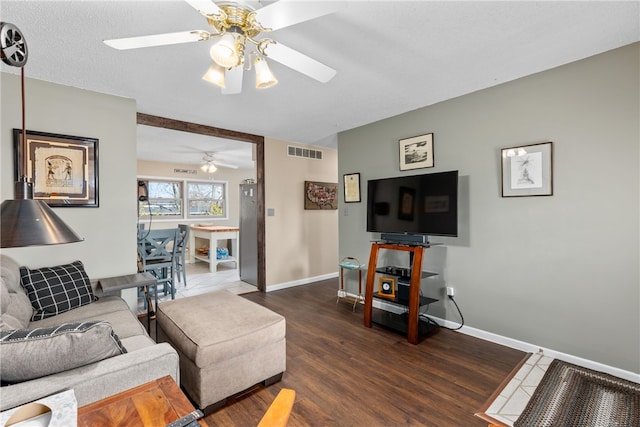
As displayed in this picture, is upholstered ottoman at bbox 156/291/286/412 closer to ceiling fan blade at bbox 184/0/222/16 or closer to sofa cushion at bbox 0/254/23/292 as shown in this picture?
sofa cushion at bbox 0/254/23/292

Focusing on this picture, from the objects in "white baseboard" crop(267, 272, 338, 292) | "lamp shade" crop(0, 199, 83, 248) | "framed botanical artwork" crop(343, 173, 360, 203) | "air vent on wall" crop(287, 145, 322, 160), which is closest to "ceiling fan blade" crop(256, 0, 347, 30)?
"lamp shade" crop(0, 199, 83, 248)

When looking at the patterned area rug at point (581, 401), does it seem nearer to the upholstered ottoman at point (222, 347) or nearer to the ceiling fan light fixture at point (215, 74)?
the upholstered ottoman at point (222, 347)

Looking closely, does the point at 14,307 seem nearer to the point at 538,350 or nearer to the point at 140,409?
the point at 140,409

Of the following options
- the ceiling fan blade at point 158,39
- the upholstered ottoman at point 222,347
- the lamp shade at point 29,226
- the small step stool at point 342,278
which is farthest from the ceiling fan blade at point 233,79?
the small step stool at point 342,278

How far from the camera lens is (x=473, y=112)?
291 centimetres

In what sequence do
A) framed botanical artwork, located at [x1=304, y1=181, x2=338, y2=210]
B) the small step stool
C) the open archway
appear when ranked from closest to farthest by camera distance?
1. the small step stool
2. the open archway
3. framed botanical artwork, located at [x1=304, y1=181, x2=338, y2=210]

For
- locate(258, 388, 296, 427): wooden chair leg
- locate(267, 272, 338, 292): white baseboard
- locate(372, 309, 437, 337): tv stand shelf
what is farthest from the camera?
locate(267, 272, 338, 292): white baseboard

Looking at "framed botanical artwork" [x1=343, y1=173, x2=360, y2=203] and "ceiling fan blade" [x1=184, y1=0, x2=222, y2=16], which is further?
"framed botanical artwork" [x1=343, y1=173, x2=360, y2=203]

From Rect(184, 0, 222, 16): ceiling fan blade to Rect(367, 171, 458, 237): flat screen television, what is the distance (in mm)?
2246

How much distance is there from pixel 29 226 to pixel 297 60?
144 centimetres

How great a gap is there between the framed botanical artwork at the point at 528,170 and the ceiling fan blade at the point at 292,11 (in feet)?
7.12

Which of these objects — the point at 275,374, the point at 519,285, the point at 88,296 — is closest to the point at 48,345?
the point at 275,374

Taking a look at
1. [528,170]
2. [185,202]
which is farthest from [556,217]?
[185,202]

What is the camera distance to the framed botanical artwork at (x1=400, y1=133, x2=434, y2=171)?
10.7 feet
